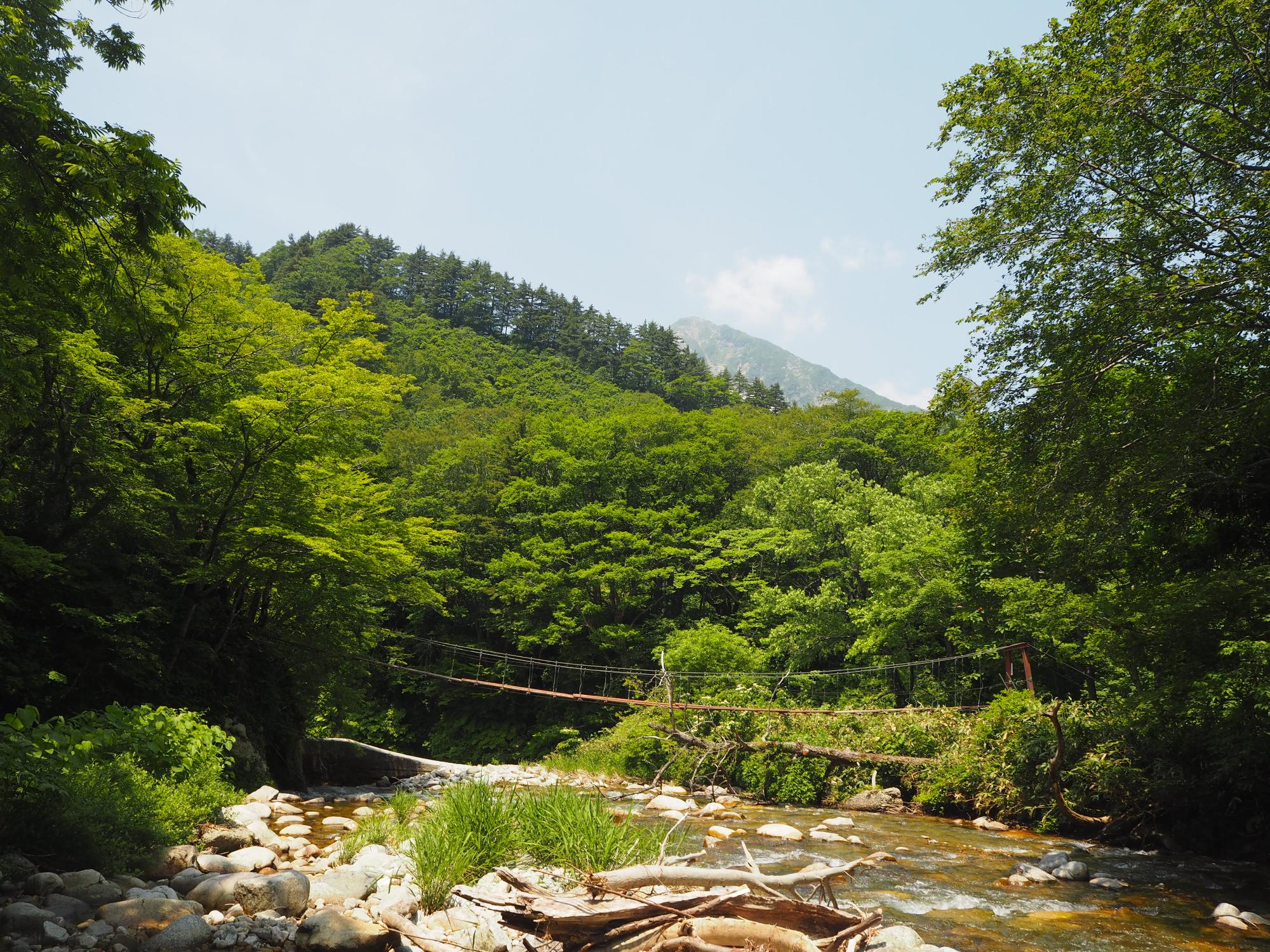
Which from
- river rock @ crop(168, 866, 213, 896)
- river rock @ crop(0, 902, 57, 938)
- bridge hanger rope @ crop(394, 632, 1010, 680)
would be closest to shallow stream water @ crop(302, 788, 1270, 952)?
river rock @ crop(168, 866, 213, 896)

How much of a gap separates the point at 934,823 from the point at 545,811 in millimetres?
7362

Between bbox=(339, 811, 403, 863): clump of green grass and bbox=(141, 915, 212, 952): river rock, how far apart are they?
1.96 meters

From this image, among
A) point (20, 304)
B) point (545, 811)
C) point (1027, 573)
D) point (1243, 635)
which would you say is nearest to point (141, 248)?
point (20, 304)

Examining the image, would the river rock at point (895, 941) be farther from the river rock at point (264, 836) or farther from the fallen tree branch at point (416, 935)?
the river rock at point (264, 836)

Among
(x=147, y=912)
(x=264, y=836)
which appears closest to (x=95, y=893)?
(x=147, y=912)

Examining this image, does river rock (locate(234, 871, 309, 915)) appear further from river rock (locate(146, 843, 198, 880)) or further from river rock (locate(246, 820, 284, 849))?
river rock (locate(246, 820, 284, 849))

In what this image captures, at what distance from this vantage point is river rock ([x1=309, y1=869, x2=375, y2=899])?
164 inches

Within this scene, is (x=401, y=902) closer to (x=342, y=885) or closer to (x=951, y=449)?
(x=342, y=885)

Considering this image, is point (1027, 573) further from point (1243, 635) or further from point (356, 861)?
point (356, 861)

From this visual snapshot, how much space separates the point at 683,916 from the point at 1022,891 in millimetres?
4723

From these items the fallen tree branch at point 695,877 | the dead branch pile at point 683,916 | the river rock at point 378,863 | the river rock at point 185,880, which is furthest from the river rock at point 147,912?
the fallen tree branch at point 695,877

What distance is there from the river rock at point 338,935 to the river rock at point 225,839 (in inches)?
106

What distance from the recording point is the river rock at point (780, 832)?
853cm

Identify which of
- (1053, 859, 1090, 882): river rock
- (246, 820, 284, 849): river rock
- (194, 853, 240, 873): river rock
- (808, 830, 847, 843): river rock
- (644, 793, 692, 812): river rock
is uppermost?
(1053, 859, 1090, 882): river rock
